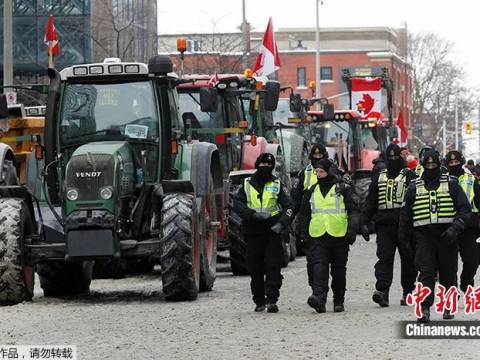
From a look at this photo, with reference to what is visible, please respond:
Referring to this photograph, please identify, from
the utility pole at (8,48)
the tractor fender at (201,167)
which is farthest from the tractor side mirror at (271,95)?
the utility pole at (8,48)

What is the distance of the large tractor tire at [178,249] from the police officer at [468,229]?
310 cm

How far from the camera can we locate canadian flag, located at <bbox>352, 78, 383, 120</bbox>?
142 feet

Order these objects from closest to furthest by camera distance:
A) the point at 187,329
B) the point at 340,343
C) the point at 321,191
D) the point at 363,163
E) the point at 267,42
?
1. the point at 340,343
2. the point at 187,329
3. the point at 321,191
4. the point at 267,42
5. the point at 363,163

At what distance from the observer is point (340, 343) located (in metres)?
13.1

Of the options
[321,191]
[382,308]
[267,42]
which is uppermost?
[267,42]

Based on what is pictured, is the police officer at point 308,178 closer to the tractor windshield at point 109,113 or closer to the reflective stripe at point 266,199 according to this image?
the reflective stripe at point 266,199

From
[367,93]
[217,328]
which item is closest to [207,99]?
[217,328]

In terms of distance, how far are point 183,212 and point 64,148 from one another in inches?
80.7

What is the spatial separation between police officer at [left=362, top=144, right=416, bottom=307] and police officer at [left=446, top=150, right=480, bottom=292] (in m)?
0.67

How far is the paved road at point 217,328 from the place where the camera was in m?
12.6

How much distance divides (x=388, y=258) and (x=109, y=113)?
3.94 meters

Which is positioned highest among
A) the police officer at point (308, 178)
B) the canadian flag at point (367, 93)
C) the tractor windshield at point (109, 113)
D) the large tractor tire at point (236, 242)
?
the canadian flag at point (367, 93)

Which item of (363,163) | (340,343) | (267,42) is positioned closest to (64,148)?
(340,343)

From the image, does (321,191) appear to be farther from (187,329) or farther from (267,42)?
(267,42)
